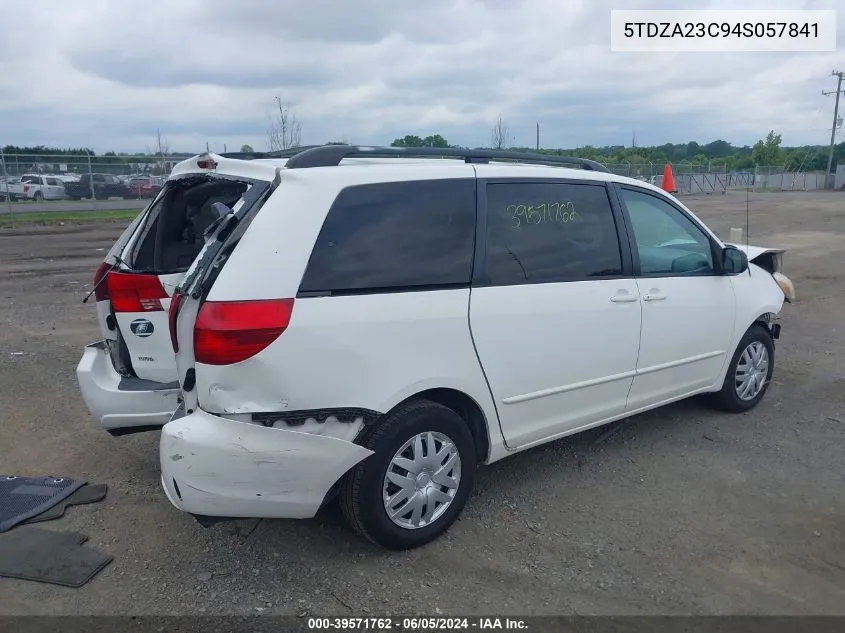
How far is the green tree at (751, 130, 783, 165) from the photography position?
240ft

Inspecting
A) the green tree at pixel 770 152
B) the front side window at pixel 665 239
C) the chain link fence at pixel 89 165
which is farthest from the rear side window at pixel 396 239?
the green tree at pixel 770 152

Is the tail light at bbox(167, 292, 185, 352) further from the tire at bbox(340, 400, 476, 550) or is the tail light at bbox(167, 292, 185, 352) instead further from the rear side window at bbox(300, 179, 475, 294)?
the tire at bbox(340, 400, 476, 550)

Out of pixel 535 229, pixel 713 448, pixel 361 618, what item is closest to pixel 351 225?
pixel 535 229

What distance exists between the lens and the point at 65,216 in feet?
77.0

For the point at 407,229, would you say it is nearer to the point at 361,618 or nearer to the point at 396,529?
the point at 396,529

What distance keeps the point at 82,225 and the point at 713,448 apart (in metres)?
21.7

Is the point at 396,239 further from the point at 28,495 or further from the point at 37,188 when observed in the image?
→ the point at 37,188

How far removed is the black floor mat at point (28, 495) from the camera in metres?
3.85

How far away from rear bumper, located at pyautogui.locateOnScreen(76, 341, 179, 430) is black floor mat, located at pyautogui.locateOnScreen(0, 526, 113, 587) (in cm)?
66

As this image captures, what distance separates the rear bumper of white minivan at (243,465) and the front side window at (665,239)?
7.82 feet

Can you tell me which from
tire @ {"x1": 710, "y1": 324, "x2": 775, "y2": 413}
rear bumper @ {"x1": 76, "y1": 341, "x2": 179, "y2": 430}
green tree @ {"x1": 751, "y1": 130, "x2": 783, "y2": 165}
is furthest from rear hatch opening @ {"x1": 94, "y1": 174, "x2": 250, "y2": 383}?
green tree @ {"x1": 751, "y1": 130, "x2": 783, "y2": 165}

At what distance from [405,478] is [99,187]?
2623 centimetres

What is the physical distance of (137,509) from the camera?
4000 mm

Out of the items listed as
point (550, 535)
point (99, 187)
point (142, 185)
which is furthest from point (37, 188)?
point (550, 535)
